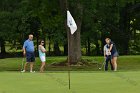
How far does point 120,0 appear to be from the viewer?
113ft
